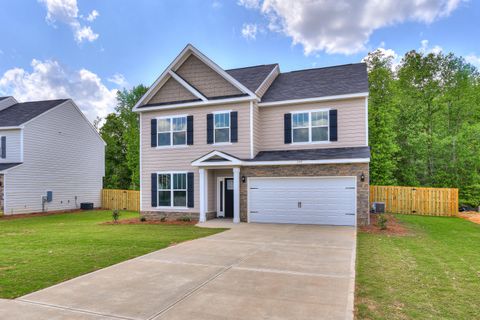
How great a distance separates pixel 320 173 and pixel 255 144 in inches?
137

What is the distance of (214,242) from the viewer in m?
9.59

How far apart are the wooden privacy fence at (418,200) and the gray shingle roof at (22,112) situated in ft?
73.8

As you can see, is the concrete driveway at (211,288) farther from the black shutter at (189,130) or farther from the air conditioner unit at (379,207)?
the air conditioner unit at (379,207)

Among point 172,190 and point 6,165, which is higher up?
point 6,165

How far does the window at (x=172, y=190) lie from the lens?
1572cm

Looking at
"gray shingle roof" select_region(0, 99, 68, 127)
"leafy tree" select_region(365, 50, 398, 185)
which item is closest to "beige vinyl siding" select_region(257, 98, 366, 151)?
"leafy tree" select_region(365, 50, 398, 185)

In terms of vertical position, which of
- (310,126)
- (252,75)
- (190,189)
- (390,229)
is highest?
(252,75)

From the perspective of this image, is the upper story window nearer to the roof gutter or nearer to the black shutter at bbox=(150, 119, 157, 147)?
the black shutter at bbox=(150, 119, 157, 147)

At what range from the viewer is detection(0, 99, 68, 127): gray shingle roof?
20.7m

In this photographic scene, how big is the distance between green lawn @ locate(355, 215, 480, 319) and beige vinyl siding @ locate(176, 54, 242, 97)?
8.99 m

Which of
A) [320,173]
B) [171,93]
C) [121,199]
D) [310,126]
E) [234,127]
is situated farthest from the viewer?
[121,199]

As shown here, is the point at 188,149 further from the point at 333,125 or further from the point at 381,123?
the point at 381,123

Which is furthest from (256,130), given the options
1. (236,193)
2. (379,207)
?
(379,207)

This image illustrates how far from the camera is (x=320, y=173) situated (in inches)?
521
